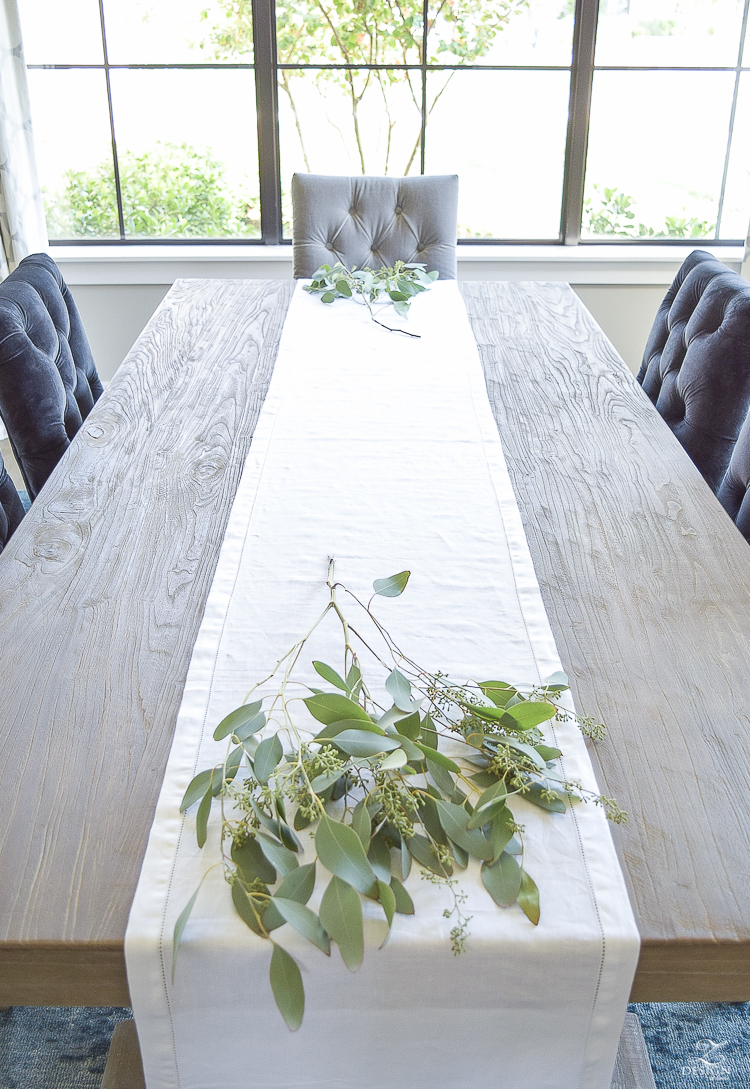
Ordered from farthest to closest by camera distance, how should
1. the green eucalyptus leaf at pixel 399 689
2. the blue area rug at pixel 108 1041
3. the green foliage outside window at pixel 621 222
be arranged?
the green foliage outside window at pixel 621 222, the blue area rug at pixel 108 1041, the green eucalyptus leaf at pixel 399 689

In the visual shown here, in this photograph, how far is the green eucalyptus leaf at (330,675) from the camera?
3.01 feet

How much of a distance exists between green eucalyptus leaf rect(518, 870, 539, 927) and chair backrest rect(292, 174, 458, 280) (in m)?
2.10

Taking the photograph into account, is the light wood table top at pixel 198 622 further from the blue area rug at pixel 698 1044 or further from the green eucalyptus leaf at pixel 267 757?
the blue area rug at pixel 698 1044

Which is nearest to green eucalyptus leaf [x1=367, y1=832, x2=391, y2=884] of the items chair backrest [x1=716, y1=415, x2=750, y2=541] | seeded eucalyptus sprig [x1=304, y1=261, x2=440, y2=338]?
chair backrest [x1=716, y1=415, x2=750, y2=541]

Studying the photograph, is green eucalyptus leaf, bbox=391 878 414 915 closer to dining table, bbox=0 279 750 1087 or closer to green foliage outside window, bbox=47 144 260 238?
dining table, bbox=0 279 750 1087

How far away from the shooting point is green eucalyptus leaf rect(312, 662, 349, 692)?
92cm

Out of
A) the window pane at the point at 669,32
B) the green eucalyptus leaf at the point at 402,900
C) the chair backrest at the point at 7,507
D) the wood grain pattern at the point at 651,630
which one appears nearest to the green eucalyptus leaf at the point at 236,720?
the green eucalyptus leaf at the point at 402,900

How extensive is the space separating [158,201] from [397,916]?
3.32m

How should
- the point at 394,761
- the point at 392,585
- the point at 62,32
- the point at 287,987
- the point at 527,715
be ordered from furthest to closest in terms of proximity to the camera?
1. the point at 62,32
2. the point at 392,585
3. the point at 527,715
4. the point at 394,761
5. the point at 287,987

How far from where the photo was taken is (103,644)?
3.51 feet

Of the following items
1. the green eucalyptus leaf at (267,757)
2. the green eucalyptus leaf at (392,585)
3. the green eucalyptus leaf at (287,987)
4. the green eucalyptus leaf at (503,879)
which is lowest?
the green eucalyptus leaf at (287,987)

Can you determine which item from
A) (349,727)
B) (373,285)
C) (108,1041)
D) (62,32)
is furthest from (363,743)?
(62,32)

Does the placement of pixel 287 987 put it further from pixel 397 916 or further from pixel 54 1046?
pixel 54 1046

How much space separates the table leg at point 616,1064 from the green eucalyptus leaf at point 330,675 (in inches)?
21.1
